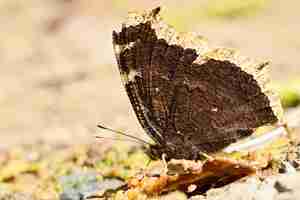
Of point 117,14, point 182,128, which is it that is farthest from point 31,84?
point 182,128

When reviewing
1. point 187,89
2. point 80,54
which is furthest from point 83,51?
point 187,89

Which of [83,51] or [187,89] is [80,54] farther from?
[187,89]

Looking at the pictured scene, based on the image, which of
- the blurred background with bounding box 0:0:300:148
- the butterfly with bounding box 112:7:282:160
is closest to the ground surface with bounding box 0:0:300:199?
the blurred background with bounding box 0:0:300:148

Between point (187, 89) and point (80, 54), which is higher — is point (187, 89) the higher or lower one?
the lower one

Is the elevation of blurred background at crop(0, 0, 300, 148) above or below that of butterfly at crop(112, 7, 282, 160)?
above

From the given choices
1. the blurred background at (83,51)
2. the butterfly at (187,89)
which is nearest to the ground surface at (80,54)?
the blurred background at (83,51)

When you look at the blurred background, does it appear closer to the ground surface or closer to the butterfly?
the ground surface
